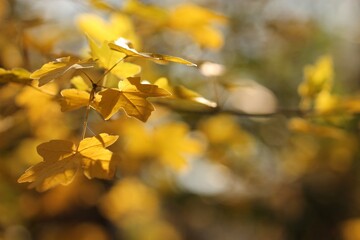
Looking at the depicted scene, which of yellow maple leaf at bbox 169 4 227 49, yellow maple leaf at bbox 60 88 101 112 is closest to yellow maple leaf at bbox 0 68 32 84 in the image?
yellow maple leaf at bbox 60 88 101 112

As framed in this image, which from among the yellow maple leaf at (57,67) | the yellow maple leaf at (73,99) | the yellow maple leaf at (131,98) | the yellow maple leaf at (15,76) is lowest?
the yellow maple leaf at (15,76)

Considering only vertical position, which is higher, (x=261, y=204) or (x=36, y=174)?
(x=36, y=174)

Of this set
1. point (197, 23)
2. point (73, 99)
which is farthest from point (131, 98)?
point (197, 23)

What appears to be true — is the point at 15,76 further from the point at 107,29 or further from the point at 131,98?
the point at 107,29

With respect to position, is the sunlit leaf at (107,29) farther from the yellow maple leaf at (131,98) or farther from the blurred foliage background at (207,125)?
the yellow maple leaf at (131,98)

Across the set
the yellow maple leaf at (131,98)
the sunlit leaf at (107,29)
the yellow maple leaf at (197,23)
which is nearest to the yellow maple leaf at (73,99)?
the yellow maple leaf at (131,98)

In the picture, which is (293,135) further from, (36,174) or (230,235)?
(230,235)

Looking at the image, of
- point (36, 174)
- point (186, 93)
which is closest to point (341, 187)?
point (186, 93)
